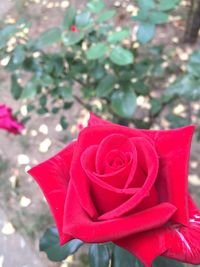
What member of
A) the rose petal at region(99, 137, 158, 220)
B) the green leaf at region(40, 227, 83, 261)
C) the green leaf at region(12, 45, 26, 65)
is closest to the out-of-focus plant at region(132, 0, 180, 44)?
the green leaf at region(12, 45, 26, 65)

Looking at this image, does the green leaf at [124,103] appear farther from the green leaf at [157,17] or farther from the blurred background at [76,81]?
the green leaf at [157,17]

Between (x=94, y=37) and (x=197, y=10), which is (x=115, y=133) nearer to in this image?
(x=94, y=37)

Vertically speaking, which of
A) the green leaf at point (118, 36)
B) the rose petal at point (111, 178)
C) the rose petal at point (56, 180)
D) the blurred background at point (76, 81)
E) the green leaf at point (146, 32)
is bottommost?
the blurred background at point (76, 81)

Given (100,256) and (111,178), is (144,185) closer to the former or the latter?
(111,178)

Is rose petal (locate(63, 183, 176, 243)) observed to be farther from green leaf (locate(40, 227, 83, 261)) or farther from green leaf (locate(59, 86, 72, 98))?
green leaf (locate(59, 86, 72, 98))

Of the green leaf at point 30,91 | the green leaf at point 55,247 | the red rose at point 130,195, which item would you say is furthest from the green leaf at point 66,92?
the red rose at point 130,195

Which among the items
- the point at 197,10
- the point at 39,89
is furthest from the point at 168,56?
the point at 39,89

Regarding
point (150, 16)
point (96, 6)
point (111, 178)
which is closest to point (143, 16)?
point (150, 16)
